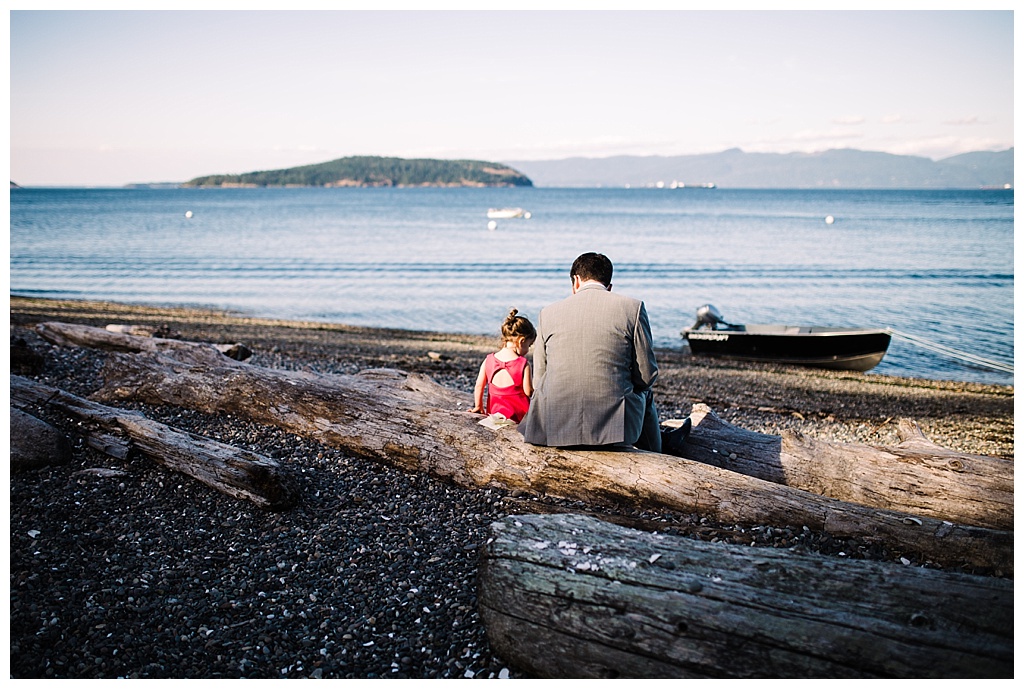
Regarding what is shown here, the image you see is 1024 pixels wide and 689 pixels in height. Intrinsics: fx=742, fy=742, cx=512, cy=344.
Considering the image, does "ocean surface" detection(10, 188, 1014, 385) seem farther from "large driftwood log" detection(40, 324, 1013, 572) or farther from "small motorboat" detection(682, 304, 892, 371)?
"large driftwood log" detection(40, 324, 1013, 572)

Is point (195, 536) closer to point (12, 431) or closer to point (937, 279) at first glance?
point (12, 431)

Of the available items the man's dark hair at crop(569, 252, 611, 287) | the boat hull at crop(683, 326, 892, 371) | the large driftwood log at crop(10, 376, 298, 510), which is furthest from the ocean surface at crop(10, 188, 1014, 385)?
the large driftwood log at crop(10, 376, 298, 510)

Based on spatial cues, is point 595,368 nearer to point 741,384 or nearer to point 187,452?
point 187,452

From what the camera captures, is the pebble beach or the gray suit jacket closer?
the pebble beach

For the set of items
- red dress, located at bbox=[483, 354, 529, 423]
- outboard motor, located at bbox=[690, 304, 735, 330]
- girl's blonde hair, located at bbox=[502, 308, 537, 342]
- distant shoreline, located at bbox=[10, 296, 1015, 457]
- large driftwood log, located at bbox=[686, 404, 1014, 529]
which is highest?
girl's blonde hair, located at bbox=[502, 308, 537, 342]

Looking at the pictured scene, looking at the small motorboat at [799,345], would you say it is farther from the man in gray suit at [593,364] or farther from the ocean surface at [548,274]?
the man in gray suit at [593,364]

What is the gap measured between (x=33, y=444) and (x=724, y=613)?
18.8 feet

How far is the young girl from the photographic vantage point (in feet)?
21.6

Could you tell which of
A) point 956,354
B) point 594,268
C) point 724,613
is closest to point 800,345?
point 956,354

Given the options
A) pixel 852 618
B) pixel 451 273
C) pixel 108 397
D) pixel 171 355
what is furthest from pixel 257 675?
pixel 451 273

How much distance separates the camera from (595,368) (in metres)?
5.50

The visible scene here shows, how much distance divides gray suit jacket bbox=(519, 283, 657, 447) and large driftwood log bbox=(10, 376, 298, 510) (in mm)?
2186

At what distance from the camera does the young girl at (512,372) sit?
658 cm

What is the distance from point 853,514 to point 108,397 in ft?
24.9
